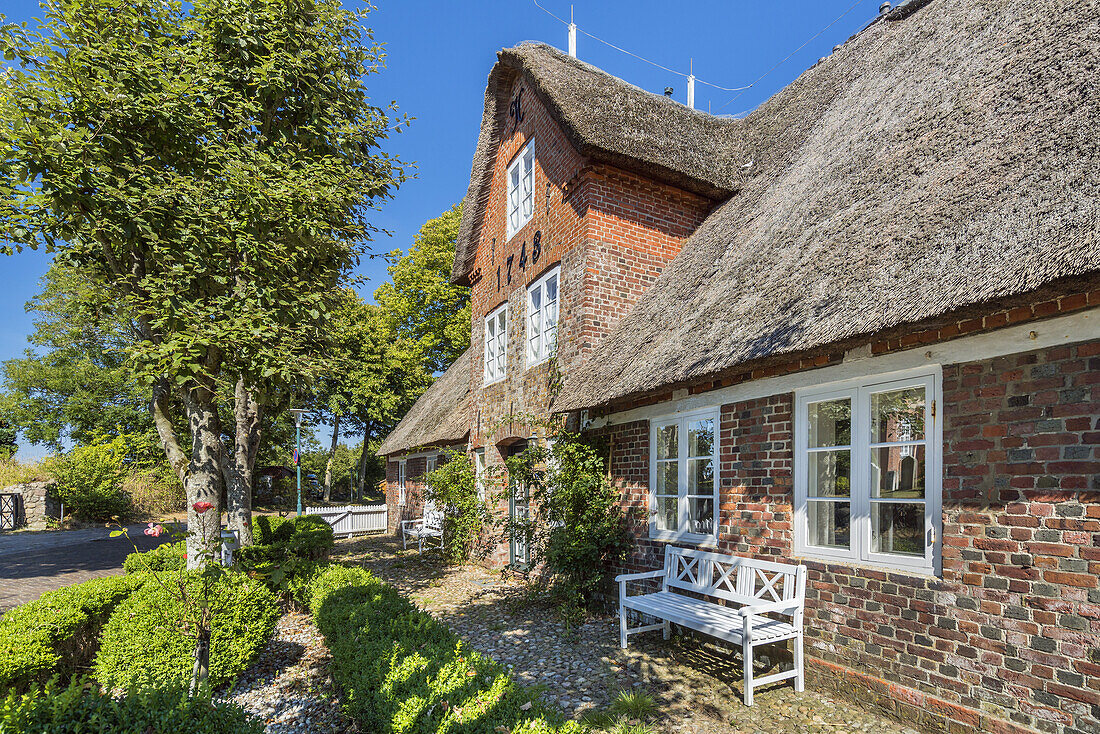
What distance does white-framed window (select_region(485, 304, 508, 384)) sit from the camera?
11.5 m

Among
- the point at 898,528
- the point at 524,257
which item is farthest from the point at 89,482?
the point at 898,528

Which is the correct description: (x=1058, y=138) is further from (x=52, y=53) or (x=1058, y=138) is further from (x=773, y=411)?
(x=52, y=53)

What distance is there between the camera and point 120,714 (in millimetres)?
2861

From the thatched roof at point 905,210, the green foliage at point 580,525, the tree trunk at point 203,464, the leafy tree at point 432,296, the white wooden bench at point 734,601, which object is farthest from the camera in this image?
the leafy tree at point 432,296

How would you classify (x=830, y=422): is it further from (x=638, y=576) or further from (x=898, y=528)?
(x=638, y=576)

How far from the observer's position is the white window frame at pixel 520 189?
35.3 feet

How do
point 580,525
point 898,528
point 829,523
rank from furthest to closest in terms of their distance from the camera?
point 580,525, point 829,523, point 898,528

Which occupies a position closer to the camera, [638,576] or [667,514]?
[638,576]

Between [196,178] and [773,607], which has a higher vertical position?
[196,178]

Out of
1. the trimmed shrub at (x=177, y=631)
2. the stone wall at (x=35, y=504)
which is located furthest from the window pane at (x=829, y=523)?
the stone wall at (x=35, y=504)

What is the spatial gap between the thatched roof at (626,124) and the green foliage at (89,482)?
20067mm

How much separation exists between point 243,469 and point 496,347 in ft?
16.5

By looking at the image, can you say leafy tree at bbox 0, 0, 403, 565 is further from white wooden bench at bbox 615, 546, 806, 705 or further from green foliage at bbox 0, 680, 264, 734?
white wooden bench at bbox 615, 546, 806, 705

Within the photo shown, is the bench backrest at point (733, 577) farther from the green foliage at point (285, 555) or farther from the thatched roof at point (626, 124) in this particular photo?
the thatched roof at point (626, 124)
